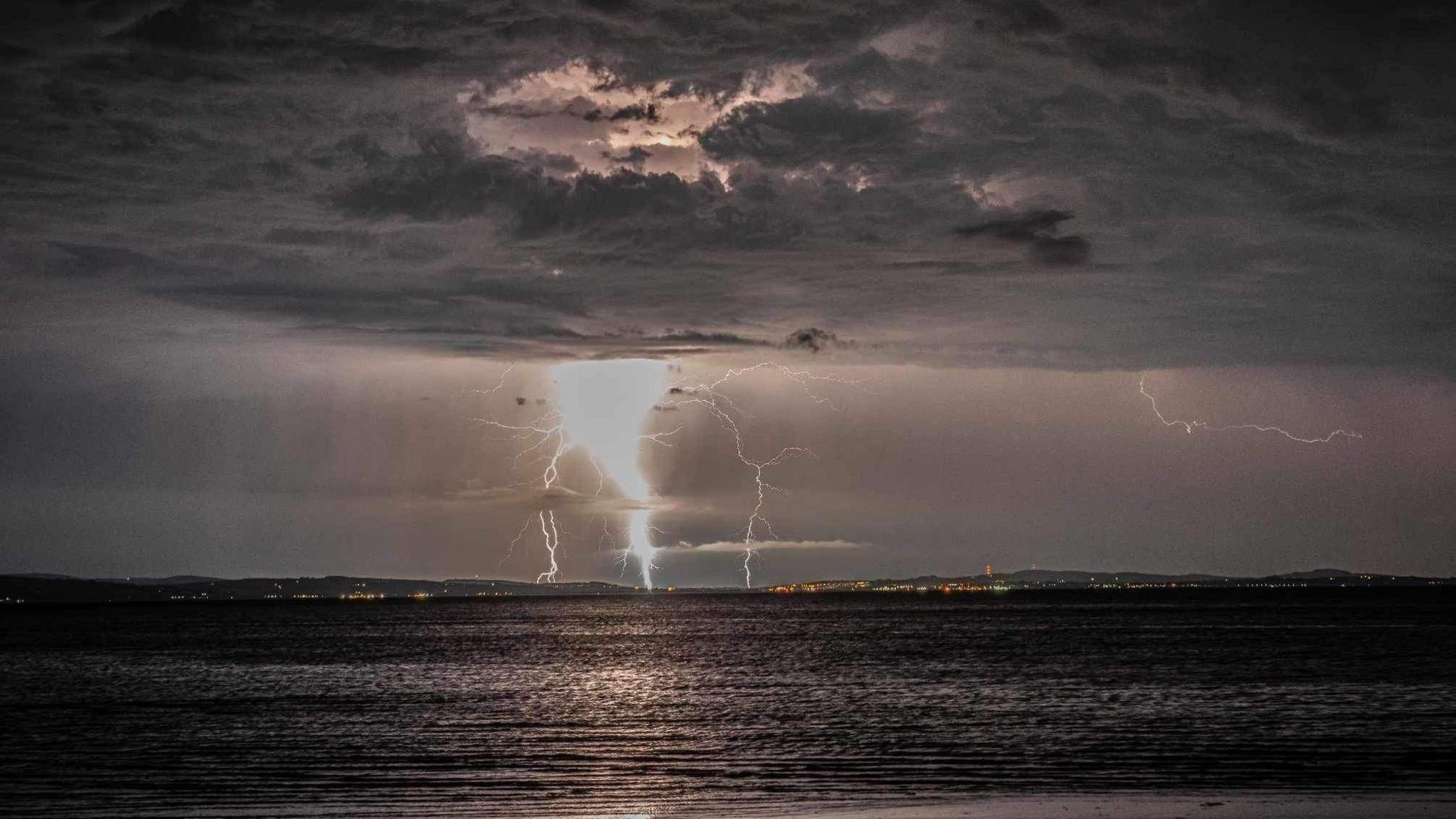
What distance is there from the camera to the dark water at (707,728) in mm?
36406

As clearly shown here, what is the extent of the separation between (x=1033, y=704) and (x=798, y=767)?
2235 cm

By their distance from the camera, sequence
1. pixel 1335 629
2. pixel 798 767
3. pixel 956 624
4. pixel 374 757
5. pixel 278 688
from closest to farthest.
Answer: pixel 798 767 < pixel 374 757 < pixel 278 688 < pixel 1335 629 < pixel 956 624

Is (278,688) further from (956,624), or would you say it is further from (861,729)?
(956,624)

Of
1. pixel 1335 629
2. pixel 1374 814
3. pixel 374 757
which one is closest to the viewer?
pixel 1374 814

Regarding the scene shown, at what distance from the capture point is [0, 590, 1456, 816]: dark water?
119 feet

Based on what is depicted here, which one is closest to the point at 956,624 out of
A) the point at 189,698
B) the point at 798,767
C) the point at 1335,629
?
the point at 1335,629

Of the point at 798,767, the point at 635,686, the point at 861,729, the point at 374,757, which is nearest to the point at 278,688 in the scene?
the point at 635,686

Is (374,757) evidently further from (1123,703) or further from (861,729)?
(1123,703)

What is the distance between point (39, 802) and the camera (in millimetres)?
35156

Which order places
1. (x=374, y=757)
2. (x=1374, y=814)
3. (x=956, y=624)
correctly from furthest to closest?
(x=956, y=624), (x=374, y=757), (x=1374, y=814)

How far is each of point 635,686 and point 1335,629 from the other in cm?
10174

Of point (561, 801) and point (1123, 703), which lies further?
point (1123, 703)

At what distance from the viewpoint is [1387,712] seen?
54.2m

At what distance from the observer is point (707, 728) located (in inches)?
2062
